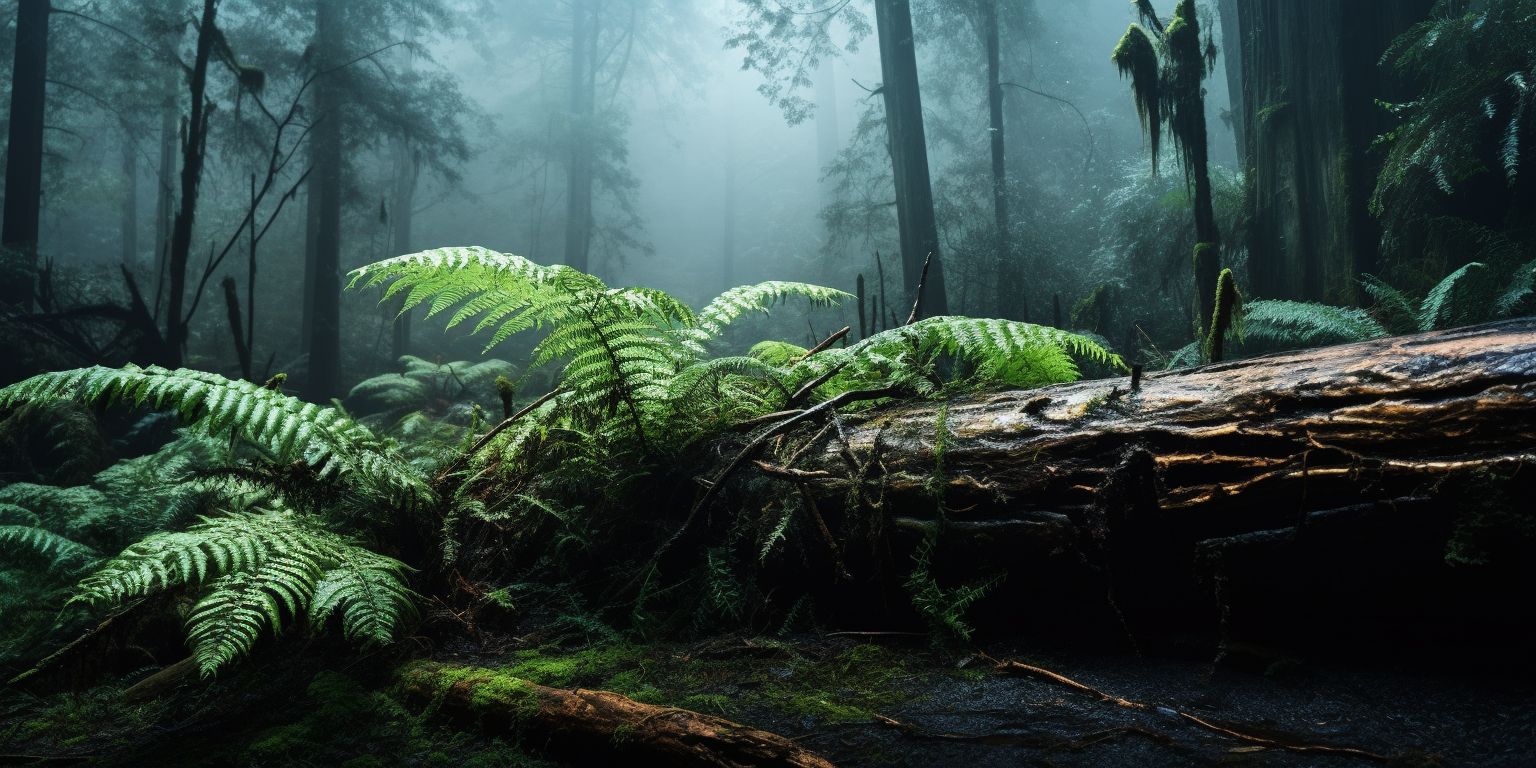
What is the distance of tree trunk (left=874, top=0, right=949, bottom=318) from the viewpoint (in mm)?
10273

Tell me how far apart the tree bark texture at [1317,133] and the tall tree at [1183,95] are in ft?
3.32

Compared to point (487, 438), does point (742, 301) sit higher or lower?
higher

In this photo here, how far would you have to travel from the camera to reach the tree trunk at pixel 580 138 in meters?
28.0

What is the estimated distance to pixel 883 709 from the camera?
149cm

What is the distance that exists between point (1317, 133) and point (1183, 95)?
1574 mm

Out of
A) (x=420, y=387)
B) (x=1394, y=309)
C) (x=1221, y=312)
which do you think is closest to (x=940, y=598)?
(x=1221, y=312)

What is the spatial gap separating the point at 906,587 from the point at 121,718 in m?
2.18

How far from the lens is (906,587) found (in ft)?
6.32

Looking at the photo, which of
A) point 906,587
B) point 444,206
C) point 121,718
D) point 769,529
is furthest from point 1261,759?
point 444,206

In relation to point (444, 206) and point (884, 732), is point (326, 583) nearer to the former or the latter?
point (884, 732)

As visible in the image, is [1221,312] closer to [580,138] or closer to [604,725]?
[604,725]

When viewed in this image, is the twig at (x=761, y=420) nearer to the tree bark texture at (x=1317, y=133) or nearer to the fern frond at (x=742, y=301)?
the fern frond at (x=742, y=301)

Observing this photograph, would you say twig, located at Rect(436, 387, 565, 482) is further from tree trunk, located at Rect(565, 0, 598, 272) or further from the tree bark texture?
tree trunk, located at Rect(565, 0, 598, 272)

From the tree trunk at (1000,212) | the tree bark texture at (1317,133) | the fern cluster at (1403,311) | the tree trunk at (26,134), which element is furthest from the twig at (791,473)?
the tree trunk at (26,134)
